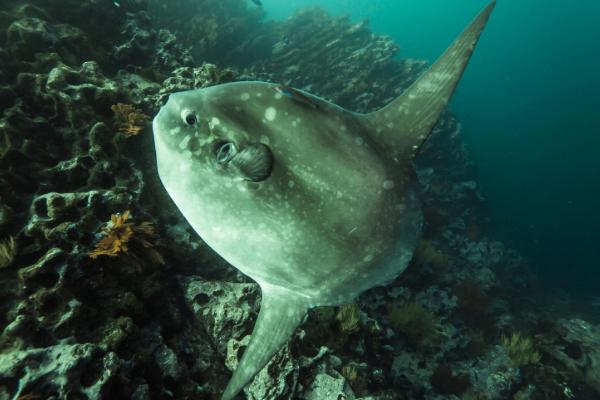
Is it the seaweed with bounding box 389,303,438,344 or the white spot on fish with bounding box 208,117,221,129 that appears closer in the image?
the white spot on fish with bounding box 208,117,221,129

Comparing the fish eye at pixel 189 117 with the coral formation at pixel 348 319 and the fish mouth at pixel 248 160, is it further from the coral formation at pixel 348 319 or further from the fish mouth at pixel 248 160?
the coral formation at pixel 348 319

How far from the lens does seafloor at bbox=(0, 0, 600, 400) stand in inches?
99.7

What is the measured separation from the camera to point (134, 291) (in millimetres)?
3057

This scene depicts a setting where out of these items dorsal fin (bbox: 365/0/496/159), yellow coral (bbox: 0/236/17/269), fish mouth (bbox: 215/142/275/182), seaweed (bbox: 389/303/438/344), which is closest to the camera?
fish mouth (bbox: 215/142/275/182)

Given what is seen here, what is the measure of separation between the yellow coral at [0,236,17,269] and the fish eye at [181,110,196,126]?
231cm

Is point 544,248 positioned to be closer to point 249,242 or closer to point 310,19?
point 310,19

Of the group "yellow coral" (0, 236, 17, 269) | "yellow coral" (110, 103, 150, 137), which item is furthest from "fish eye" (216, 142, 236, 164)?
"yellow coral" (110, 103, 150, 137)

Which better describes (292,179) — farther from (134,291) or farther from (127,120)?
(127,120)

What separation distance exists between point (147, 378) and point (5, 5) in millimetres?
6656

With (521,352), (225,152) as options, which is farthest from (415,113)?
(521,352)

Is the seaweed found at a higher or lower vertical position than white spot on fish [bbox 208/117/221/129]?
lower

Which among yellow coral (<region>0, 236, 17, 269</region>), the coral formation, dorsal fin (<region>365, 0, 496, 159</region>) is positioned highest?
dorsal fin (<region>365, 0, 496, 159</region>)

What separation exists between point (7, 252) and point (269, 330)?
2.52 m

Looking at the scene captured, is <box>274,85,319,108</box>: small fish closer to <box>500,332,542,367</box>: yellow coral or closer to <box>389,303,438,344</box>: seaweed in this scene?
<box>389,303,438,344</box>: seaweed
